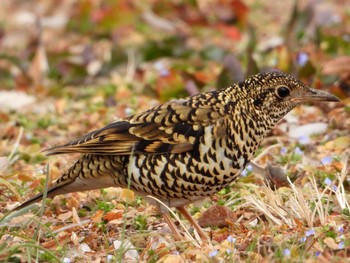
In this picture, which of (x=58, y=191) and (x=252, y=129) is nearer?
(x=252, y=129)

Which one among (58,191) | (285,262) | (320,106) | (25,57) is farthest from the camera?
(25,57)

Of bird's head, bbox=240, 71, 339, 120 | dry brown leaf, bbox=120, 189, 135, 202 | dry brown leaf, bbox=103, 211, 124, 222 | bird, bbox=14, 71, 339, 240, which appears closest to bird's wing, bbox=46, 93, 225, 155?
bird, bbox=14, 71, 339, 240

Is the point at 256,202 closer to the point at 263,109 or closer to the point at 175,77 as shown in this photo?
the point at 263,109

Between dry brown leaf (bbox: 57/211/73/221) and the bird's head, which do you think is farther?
dry brown leaf (bbox: 57/211/73/221)

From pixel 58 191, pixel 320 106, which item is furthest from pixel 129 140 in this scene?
pixel 320 106

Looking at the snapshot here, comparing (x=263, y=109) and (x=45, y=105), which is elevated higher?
(x=263, y=109)

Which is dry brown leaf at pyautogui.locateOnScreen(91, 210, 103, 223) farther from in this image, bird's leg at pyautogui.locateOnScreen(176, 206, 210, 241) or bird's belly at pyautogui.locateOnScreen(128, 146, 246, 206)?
bird's leg at pyautogui.locateOnScreen(176, 206, 210, 241)

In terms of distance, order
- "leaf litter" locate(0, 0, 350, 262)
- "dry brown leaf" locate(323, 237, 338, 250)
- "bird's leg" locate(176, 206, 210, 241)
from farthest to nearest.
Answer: "bird's leg" locate(176, 206, 210, 241), "leaf litter" locate(0, 0, 350, 262), "dry brown leaf" locate(323, 237, 338, 250)

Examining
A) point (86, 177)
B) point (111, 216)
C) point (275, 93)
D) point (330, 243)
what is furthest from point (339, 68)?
point (330, 243)

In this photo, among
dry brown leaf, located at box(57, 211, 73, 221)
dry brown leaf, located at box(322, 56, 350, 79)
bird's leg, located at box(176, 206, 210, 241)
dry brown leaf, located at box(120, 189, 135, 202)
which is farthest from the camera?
dry brown leaf, located at box(322, 56, 350, 79)
